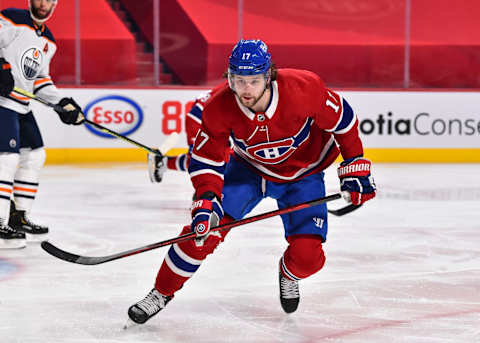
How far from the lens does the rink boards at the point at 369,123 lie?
23.8ft

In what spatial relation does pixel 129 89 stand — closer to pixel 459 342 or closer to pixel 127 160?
pixel 127 160

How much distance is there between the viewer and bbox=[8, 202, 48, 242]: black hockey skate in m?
3.74

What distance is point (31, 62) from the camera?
11.8 ft

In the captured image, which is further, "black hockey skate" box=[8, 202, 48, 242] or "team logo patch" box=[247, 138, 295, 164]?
"black hockey skate" box=[8, 202, 48, 242]

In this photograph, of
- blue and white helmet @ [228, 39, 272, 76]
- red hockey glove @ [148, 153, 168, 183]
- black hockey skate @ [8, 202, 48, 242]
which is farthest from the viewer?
red hockey glove @ [148, 153, 168, 183]

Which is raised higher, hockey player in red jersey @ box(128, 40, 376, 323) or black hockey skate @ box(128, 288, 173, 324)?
hockey player in red jersey @ box(128, 40, 376, 323)

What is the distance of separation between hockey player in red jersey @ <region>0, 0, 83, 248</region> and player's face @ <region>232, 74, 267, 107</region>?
1709 millimetres

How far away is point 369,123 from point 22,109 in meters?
4.55

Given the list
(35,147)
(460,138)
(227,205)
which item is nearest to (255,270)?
(227,205)

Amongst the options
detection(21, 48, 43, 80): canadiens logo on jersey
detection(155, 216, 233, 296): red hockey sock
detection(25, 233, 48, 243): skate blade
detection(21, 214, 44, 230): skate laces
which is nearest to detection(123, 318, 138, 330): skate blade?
detection(155, 216, 233, 296): red hockey sock

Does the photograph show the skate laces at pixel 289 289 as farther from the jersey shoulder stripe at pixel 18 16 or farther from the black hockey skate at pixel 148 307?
the jersey shoulder stripe at pixel 18 16

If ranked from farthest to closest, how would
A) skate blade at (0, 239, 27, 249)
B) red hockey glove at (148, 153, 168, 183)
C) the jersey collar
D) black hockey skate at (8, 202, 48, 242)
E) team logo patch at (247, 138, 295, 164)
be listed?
red hockey glove at (148, 153, 168, 183)
black hockey skate at (8, 202, 48, 242)
skate blade at (0, 239, 27, 249)
team logo patch at (247, 138, 295, 164)
the jersey collar

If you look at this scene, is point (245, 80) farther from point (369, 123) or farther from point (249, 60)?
point (369, 123)

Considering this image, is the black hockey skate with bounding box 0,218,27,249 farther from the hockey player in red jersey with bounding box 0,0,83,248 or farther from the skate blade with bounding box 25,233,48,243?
the skate blade with bounding box 25,233,48,243
